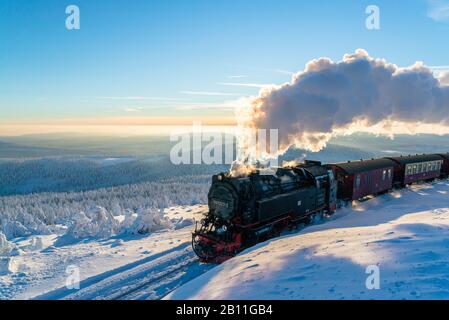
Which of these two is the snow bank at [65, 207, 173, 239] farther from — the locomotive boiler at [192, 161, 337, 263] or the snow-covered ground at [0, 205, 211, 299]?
the locomotive boiler at [192, 161, 337, 263]

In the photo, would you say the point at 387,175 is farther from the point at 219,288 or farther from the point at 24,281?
the point at 24,281

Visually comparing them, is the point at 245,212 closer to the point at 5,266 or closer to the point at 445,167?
the point at 5,266

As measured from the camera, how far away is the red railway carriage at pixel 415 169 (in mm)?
28781

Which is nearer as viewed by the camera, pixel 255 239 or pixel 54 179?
pixel 255 239

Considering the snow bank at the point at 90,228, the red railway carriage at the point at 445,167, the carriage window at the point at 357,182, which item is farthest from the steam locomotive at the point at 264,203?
the red railway carriage at the point at 445,167

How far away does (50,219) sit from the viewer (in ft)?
115

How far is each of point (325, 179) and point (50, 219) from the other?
32542mm

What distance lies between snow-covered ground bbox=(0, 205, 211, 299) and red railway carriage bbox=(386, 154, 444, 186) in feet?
74.3

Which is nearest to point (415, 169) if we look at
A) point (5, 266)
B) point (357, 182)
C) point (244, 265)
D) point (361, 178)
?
point (361, 178)

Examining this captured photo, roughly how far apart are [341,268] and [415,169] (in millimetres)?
28305

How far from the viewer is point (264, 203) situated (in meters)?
14.0

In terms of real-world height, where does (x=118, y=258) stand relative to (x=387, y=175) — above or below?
below

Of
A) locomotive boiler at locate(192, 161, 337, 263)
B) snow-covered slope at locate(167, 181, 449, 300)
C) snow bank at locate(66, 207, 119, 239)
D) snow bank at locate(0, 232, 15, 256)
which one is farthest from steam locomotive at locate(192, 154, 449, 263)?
snow bank at locate(0, 232, 15, 256)
